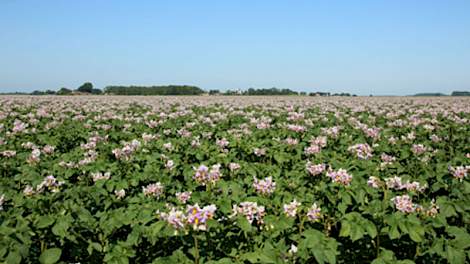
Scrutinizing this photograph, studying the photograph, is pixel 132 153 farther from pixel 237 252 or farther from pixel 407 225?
pixel 407 225

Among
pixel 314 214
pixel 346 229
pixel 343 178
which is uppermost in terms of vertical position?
pixel 343 178

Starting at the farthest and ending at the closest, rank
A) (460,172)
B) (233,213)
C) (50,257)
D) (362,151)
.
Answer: (362,151) < (460,172) < (233,213) < (50,257)

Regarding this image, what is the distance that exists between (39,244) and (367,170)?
4104 mm

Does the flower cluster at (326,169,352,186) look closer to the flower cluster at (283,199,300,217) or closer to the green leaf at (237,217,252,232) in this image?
the flower cluster at (283,199,300,217)

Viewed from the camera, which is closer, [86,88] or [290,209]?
[290,209]

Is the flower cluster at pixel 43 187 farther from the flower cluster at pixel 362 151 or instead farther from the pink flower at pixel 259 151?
the flower cluster at pixel 362 151

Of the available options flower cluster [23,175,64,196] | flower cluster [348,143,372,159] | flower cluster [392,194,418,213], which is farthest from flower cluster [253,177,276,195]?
flower cluster [23,175,64,196]

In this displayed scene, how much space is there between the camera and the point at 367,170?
16.9 feet

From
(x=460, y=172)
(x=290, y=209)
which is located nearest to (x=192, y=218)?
(x=290, y=209)

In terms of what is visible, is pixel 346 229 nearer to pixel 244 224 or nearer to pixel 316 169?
pixel 244 224

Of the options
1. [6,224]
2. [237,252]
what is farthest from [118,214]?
[237,252]

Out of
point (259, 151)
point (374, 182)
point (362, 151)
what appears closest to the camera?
point (374, 182)

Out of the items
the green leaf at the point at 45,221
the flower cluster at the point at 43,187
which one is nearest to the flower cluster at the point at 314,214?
the green leaf at the point at 45,221

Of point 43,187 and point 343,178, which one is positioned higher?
point 343,178
